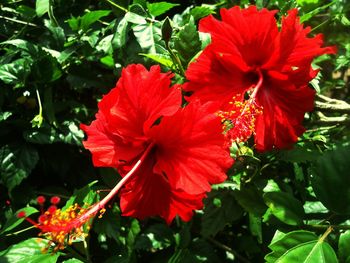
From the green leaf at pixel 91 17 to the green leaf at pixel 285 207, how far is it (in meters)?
0.82

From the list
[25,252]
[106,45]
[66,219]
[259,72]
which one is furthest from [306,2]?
[25,252]

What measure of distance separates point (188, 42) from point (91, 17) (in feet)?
1.48

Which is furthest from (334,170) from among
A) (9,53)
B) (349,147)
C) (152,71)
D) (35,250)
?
(9,53)

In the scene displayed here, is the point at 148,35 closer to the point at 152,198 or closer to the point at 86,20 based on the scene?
the point at 86,20

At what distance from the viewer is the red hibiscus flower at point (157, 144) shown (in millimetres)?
985

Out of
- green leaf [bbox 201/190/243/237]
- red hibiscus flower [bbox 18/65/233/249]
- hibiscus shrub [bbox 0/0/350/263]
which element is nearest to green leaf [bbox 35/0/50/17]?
hibiscus shrub [bbox 0/0/350/263]

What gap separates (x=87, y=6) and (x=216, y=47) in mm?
834

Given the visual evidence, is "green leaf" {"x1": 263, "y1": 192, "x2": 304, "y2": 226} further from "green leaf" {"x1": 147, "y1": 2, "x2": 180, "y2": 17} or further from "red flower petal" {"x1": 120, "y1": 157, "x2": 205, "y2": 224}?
"green leaf" {"x1": 147, "y1": 2, "x2": 180, "y2": 17}

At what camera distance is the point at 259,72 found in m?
1.15

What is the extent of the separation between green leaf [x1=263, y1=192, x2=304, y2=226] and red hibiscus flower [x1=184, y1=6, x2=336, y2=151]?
0.41 ft

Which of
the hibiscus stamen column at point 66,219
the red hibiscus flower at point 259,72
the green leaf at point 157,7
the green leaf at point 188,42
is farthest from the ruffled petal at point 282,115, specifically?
the green leaf at point 157,7

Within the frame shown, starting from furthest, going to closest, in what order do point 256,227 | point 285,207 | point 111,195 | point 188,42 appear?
1. point 256,227
2. point 188,42
3. point 285,207
4. point 111,195

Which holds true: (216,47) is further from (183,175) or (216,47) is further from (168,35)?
(183,175)

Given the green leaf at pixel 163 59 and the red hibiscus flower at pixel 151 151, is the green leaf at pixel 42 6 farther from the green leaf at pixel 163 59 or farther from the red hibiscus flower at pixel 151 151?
the red hibiscus flower at pixel 151 151
